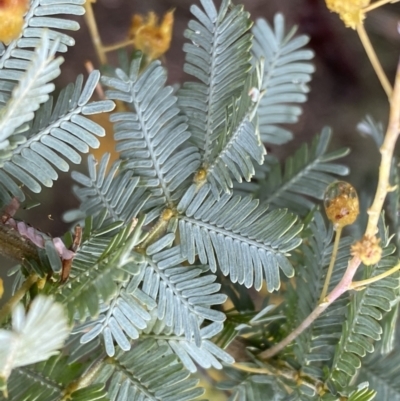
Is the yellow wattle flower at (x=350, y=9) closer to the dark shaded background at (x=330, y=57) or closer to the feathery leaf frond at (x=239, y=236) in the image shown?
the feathery leaf frond at (x=239, y=236)

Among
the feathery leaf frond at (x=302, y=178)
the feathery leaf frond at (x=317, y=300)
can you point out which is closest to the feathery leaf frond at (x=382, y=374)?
the feathery leaf frond at (x=317, y=300)

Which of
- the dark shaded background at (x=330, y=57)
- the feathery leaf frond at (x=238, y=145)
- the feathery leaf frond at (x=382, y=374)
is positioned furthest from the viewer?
the dark shaded background at (x=330, y=57)

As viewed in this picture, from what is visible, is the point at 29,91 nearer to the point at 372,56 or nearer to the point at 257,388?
the point at 372,56

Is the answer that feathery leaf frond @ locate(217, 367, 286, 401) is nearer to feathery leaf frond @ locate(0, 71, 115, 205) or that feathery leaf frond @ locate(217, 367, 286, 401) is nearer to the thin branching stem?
the thin branching stem

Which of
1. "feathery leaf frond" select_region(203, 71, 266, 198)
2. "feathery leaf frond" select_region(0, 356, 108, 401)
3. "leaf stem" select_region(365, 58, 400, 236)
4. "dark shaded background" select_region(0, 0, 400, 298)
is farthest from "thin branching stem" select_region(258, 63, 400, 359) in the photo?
"dark shaded background" select_region(0, 0, 400, 298)

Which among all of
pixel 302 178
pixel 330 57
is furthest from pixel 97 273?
pixel 330 57
